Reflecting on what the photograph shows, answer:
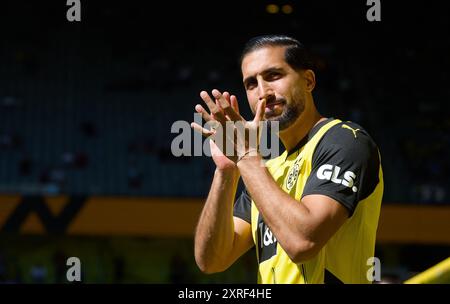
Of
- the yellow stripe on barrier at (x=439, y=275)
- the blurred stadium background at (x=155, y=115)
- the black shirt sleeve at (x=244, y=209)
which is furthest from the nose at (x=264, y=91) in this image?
the blurred stadium background at (x=155, y=115)

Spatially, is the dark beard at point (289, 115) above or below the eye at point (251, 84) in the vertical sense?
below

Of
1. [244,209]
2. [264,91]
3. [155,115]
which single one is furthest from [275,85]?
[155,115]

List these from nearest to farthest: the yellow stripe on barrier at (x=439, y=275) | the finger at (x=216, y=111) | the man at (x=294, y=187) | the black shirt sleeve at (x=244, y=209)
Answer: the yellow stripe on barrier at (x=439, y=275)
the man at (x=294, y=187)
the finger at (x=216, y=111)
the black shirt sleeve at (x=244, y=209)

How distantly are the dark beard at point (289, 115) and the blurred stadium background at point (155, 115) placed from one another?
1018 centimetres

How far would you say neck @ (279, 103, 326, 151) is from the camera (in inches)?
104

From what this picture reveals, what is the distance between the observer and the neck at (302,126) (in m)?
2.65

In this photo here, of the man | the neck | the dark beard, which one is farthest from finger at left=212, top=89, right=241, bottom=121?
the neck

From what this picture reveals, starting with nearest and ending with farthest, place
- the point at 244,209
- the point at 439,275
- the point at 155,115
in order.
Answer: the point at 439,275 → the point at 244,209 → the point at 155,115

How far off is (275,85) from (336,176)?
0.42 meters

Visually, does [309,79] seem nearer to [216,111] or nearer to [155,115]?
[216,111]

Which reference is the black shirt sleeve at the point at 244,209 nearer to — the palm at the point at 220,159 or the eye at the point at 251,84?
the palm at the point at 220,159

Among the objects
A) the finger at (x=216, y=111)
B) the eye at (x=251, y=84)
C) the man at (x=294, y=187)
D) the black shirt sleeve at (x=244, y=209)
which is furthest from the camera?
the black shirt sleeve at (x=244, y=209)

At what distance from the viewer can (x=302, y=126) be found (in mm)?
2674
